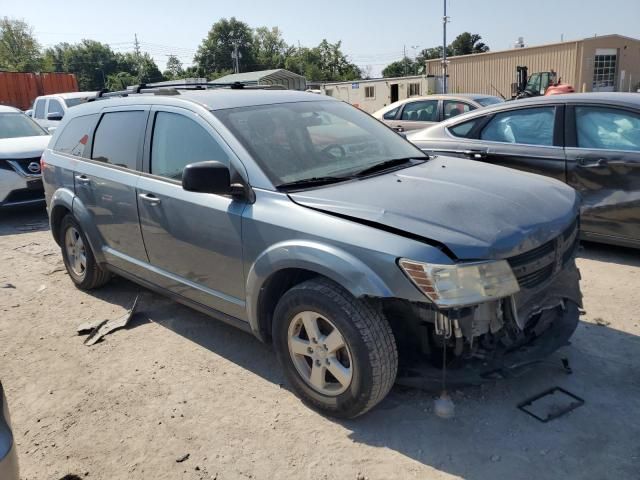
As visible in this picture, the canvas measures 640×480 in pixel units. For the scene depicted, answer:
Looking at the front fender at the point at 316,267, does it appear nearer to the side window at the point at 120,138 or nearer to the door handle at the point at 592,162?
the side window at the point at 120,138

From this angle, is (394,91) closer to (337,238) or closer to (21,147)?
(21,147)

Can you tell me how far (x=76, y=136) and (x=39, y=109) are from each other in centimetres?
1121

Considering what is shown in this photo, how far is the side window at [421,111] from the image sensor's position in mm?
10273

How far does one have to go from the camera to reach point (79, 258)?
5188mm

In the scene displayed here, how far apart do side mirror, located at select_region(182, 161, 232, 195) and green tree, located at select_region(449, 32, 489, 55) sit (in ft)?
323

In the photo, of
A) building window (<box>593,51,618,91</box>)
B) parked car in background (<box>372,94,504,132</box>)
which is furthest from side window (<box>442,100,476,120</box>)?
building window (<box>593,51,618,91</box>)

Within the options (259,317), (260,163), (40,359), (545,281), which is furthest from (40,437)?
(545,281)

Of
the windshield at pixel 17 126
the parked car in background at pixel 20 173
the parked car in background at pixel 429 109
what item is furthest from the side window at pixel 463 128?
the windshield at pixel 17 126

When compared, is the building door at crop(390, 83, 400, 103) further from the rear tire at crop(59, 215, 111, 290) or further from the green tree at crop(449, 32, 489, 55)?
the green tree at crop(449, 32, 489, 55)

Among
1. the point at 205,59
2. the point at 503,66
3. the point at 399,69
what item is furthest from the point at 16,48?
the point at 503,66

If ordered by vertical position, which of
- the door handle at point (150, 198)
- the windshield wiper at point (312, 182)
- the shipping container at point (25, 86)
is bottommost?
the door handle at point (150, 198)

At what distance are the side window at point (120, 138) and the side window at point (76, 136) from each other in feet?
0.63

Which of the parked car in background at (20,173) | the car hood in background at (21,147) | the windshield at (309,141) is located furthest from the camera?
the car hood in background at (21,147)

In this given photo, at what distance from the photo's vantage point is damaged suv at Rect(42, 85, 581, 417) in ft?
8.66
